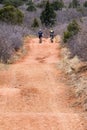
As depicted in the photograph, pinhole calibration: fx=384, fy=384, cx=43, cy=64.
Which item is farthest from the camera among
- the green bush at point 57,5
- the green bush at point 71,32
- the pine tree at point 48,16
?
the green bush at point 57,5

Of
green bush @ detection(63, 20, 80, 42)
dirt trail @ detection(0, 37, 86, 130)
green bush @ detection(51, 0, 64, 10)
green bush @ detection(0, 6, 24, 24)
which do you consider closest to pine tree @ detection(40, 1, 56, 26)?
green bush @ detection(0, 6, 24, 24)

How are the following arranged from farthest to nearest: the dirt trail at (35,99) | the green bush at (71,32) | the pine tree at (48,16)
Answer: the pine tree at (48,16) → the green bush at (71,32) → the dirt trail at (35,99)

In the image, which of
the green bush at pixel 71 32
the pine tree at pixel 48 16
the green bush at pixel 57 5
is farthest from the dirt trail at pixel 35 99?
the green bush at pixel 57 5

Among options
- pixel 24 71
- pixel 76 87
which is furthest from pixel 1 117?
pixel 24 71

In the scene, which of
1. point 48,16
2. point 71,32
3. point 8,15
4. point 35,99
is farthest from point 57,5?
Answer: point 35,99

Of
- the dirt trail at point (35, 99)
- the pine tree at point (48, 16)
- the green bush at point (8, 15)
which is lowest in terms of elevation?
the pine tree at point (48, 16)

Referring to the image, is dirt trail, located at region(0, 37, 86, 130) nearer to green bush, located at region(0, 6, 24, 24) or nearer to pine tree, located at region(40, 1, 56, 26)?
green bush, located at region(0, 6, 24, 24)

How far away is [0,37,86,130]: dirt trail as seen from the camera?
1186 cm

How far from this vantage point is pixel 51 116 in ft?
41.2

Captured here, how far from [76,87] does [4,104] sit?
357cm

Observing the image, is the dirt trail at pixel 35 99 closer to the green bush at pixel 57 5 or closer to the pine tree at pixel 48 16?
the pine tree at pixel 48 16

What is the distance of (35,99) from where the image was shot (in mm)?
14594

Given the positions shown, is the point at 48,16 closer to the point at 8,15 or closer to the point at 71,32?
the point at 8,15

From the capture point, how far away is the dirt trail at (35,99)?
11.9 meters
